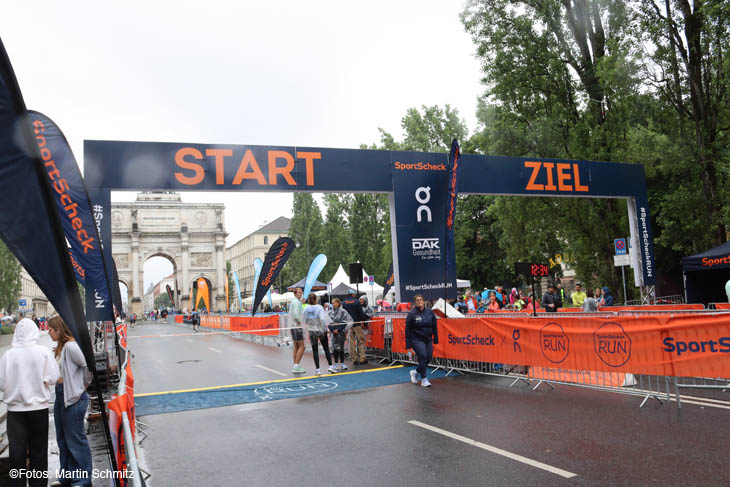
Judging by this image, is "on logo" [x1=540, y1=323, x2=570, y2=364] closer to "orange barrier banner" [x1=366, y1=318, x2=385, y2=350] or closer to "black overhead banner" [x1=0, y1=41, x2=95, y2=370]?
"orange barrier banner" [x1=366, y1=318, x2=385, y2=350]

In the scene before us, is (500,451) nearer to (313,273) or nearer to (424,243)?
(424,243)

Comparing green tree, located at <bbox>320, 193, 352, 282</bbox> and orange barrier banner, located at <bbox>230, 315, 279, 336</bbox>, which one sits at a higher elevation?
green tree, located at <bbox>320, 193, 352, 282</bbox>

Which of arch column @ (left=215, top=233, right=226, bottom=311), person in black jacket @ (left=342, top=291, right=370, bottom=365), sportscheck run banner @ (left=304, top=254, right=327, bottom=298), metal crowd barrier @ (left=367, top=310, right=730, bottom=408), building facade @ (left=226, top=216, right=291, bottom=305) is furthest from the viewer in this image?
building facade @ (left=226, top=216, right=291, bottom=305)

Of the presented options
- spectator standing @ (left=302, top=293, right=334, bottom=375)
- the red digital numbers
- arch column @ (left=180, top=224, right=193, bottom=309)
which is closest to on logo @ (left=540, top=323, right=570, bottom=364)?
spectator standing @ (left=302, top=293, right=334, bottom=375)

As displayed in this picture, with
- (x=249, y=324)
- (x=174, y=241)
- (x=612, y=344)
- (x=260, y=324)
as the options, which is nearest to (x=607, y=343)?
(x=612, y=344)

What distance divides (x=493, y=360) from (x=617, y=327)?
9.16ft

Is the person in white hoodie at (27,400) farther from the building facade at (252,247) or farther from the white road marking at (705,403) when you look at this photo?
the building facade at (252,247)

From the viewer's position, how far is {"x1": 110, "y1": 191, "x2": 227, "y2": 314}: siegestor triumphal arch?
88.7 metres

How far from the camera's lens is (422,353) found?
10406mm

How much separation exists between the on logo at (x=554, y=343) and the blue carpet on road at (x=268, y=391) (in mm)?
2614

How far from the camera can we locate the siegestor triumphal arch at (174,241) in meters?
88.7

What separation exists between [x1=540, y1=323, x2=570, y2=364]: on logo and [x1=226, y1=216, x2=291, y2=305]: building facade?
111 m

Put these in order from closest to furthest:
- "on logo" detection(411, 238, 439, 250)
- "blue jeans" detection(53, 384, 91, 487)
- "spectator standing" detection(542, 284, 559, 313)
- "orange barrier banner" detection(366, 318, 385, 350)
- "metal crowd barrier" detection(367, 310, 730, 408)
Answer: "blue jeans" detection(53, 384, 91, 487) < "metal crowd barrier" detection(367, 310, 730, 408) < "orange barrier banner" detection(366, 318, 385, 350) < "on logo" detection(411, 238, 439, 250) < "spectator standing" detection(542, 284, 559, 313)

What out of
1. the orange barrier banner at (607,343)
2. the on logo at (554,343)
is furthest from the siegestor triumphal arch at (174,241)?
the on logo at (554,343)
